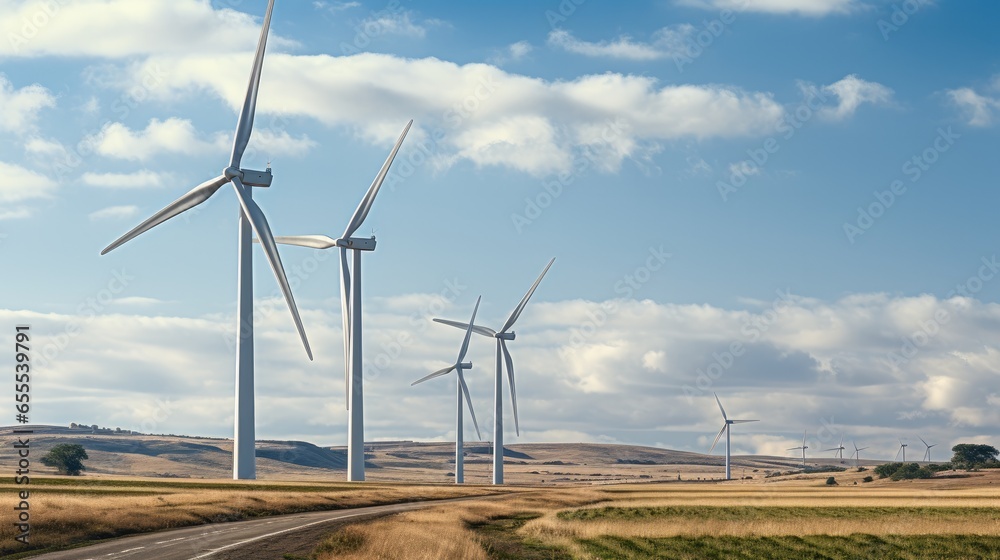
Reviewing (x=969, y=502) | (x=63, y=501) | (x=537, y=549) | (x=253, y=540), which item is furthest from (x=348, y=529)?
(x=969, y=502)

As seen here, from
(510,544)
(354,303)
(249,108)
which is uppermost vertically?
(249,108)

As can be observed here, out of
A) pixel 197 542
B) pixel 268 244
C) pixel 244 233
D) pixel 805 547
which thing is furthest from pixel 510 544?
pixel 244 233

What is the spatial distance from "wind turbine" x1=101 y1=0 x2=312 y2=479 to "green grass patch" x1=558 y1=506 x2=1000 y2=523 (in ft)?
109

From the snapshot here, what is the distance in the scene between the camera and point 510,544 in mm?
56844

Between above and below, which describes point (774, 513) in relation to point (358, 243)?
below

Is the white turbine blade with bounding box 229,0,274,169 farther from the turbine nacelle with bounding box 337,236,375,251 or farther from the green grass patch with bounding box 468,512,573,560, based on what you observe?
the green grass patch with bounding box 468,512,573,560

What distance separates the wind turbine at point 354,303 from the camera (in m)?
130

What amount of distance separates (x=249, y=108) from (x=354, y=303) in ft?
118

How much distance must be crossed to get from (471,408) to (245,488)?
266ft

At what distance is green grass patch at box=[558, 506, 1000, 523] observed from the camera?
75375 mm

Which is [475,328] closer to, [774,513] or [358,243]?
[358,243]

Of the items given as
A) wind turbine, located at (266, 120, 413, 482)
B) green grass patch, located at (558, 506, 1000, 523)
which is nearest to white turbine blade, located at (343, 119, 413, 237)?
wind turbine, located at (266, 120, 413, 482)

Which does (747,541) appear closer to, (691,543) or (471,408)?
(691,543)

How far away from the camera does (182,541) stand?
1853 inches
